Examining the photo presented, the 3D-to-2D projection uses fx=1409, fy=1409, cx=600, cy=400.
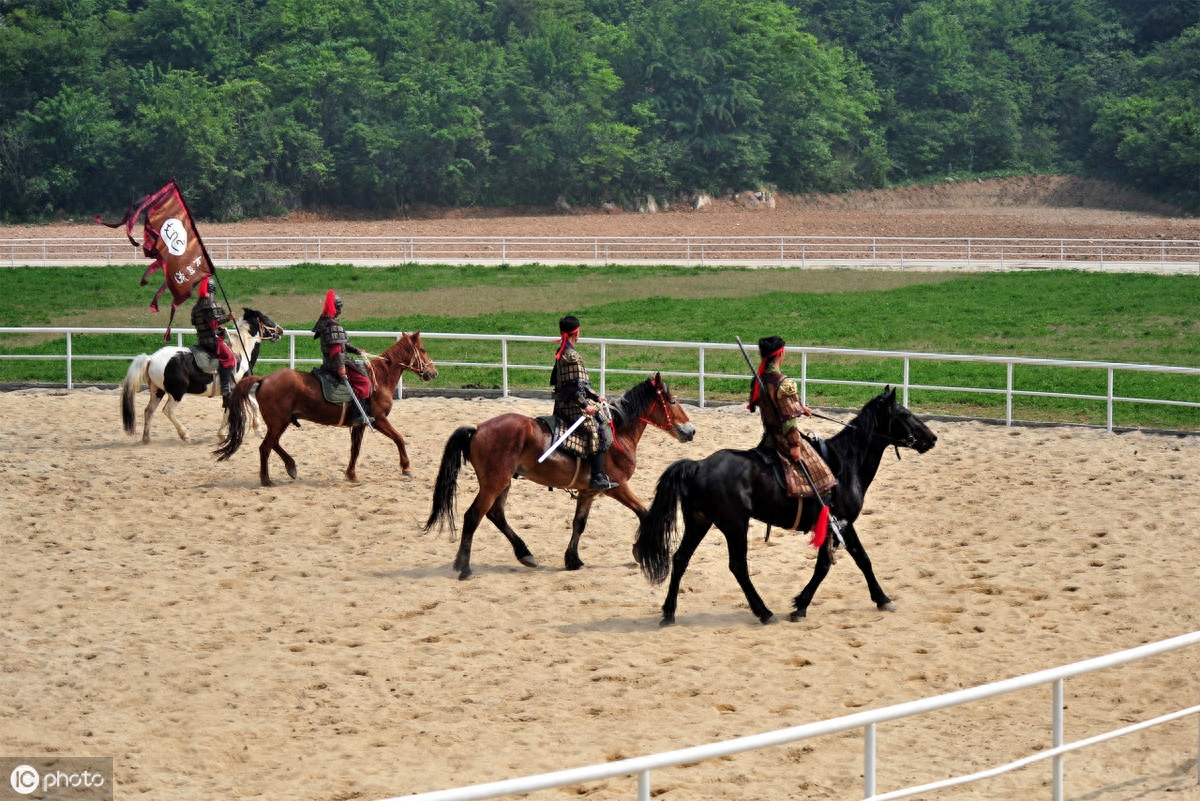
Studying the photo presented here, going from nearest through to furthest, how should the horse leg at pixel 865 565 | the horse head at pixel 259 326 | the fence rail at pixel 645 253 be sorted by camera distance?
the horse leg at pixel 865 565 < the horse head at pixel 259 326 < the fence rail at pixel 645 253

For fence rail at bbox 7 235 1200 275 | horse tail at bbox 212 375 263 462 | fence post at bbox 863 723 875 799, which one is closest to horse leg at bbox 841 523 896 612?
fence post at bbox 863 723 875 799

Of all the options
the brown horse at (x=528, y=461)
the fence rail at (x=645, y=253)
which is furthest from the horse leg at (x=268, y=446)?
the fence rail at (x=645, y=253)

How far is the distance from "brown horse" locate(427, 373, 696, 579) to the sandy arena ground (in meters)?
0.45

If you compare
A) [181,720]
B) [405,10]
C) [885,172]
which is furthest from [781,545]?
[405,10]

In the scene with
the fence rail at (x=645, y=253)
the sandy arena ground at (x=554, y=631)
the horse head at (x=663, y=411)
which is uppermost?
the fence rail at (x=645, y=253)

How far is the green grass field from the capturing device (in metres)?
21.7

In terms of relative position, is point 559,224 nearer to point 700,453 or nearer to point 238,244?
point 238,244

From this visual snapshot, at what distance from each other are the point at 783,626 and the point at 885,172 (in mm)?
59233

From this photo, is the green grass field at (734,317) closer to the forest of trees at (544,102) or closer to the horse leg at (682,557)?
the horse leg at (682,557)

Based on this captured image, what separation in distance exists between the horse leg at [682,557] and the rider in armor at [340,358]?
5.79 m

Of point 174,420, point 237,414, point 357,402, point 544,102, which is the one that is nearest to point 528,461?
point 357,402

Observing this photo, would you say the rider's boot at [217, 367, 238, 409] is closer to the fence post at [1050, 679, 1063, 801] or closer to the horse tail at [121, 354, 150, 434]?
the horse tail at [121, 354, 150, 434]

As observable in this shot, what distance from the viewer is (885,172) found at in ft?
222

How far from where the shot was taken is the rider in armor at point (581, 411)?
12727 mm
